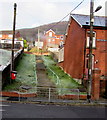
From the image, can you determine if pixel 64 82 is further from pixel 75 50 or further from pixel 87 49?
pixel 75 50

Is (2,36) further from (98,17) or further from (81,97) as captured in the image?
(81,97)

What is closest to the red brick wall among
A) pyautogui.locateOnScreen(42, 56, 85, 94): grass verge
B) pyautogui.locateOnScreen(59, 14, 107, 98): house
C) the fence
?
pyautogui.locateOnScreen(59, 14, 107, 98): house

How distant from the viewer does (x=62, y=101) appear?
15297mm

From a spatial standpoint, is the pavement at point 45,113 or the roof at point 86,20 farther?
the roof at point 86,20

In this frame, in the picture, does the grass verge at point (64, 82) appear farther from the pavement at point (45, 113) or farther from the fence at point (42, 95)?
the pavement at point (45, 113)

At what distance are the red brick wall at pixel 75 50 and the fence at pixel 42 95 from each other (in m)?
5.37

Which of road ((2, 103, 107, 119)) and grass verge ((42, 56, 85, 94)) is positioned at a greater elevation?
grass verge ((42, 56, 85, 94))

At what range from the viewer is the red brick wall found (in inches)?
858

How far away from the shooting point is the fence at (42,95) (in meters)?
15.5

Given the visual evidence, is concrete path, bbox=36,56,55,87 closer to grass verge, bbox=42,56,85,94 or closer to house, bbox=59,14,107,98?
grass verge, bbox=42,56,85,94

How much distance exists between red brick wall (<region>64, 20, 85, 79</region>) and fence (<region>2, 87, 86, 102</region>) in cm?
537

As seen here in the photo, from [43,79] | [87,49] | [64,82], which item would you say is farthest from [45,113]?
[87,49]

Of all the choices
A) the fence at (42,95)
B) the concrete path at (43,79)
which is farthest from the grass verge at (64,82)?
the concrete path at (43,79)

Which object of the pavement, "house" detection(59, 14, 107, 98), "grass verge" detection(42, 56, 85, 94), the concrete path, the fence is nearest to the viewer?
the pavement
